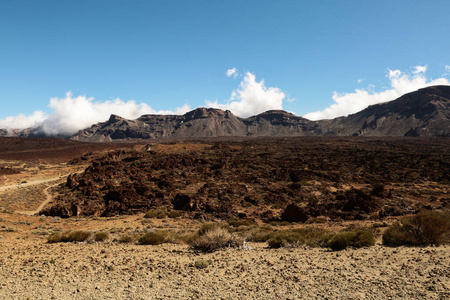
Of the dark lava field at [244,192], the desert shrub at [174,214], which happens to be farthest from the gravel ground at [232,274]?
the dark lava field at [244,192]

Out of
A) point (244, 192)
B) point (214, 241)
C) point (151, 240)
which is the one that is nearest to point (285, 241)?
point (214, 241)

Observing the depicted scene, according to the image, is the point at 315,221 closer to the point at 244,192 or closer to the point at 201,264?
the point at 244,192

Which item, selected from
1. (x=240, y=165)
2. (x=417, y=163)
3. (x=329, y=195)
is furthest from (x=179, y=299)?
(x=417, y=163)

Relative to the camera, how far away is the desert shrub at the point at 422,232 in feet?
26.4

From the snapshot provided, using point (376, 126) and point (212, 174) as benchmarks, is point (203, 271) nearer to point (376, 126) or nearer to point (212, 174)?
point (212, 174)

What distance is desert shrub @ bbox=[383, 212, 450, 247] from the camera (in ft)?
26.4

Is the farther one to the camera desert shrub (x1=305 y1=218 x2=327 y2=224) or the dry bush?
desert shrub (x1=305 y1=218 x2=327 y2=224)

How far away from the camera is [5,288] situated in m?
5.75

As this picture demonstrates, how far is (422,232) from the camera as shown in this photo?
8141mm

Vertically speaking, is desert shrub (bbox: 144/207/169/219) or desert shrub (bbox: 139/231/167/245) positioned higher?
desert shrub (bbox: 139/231/167/245)

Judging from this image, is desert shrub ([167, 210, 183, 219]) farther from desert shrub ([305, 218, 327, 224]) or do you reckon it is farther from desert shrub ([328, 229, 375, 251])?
desert shrub ([328, 229, 375, 251])

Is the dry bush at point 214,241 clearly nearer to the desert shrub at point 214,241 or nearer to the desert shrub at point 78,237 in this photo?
the desert shrub at point 214,241

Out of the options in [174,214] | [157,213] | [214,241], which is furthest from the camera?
[157,213]

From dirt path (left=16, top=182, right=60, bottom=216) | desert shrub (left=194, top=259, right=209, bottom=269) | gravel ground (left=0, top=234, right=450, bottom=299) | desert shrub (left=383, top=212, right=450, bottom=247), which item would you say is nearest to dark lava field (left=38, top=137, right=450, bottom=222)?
dirt path (left=16, top=182, right=60, bottom=216)
